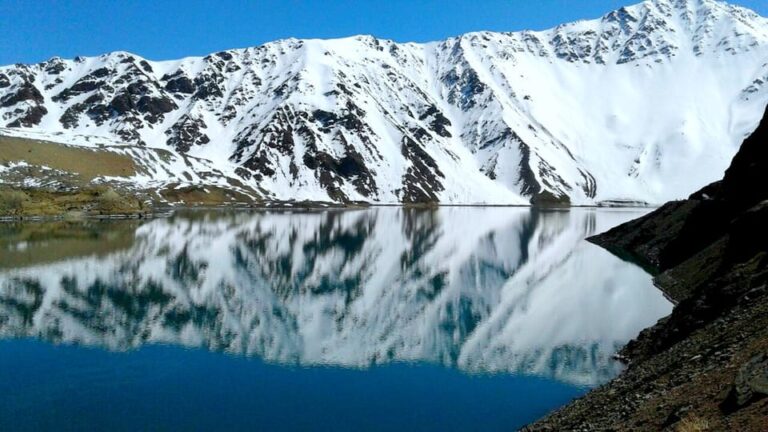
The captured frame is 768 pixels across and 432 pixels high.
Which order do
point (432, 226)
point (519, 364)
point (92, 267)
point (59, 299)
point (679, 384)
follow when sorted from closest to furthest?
1. point (679, 384)
2. point (519, 364)
3. point (59, 299)
4. point (92, 267)
5. point (432, 226)

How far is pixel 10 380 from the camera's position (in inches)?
1310

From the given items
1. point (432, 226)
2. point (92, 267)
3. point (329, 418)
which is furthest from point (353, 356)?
point (432, 226)

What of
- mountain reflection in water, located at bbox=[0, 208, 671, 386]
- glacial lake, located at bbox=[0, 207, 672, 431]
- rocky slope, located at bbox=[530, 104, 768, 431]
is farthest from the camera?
mountain reflection in water, located at bbox=[0, 208, 671, 386]

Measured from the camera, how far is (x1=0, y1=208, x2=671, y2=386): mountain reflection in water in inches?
1642

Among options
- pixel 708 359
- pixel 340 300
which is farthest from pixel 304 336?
pixel 708 359

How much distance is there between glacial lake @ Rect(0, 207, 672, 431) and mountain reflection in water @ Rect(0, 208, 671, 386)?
9.9 inches

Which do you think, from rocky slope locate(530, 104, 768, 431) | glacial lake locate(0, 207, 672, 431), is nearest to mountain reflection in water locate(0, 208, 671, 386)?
glacial lake locate(0, 207, 672, 431)

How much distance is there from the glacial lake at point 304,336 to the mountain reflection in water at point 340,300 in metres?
0.25

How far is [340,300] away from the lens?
60531mm

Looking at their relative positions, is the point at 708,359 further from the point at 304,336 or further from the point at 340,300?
the point at 340,300

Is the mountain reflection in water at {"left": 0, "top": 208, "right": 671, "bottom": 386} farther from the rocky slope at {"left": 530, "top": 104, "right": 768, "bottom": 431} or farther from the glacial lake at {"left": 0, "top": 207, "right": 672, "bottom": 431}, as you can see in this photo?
the rocky slope at {"left": 530, "top": 104, "right": 768, "bottom": 431}

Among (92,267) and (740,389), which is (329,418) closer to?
(740,389)

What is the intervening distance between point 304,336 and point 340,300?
49.9 ft

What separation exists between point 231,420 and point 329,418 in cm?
459
